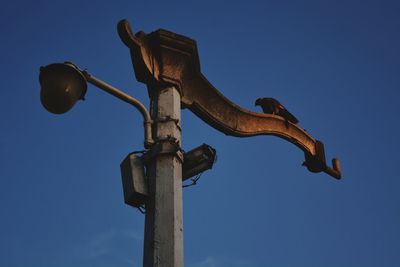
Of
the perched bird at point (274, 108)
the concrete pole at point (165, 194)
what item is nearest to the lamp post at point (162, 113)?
the concrete pole at point (165, 194)

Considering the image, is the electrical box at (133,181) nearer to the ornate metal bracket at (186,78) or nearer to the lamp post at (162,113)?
the lamp post at (162,113)

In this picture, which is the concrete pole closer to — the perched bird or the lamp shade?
the lamp shade

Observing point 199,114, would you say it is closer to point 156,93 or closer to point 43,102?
point 156,93

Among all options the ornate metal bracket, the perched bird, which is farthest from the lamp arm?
the perched bird

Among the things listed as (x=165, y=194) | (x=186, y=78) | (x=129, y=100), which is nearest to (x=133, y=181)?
(x=165, y=194)

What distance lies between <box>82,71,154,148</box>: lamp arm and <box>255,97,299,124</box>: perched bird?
2.41 metres

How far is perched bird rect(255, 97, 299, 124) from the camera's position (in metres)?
6.48

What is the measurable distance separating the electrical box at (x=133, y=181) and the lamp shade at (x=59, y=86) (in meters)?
0.64

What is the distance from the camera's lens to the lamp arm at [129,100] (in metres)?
4.30

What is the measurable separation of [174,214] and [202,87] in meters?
1.69

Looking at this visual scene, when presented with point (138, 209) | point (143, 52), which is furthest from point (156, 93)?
point (138, 209)

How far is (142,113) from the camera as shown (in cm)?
444

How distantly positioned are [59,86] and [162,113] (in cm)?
90

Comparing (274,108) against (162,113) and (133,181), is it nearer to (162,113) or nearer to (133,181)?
(162,113)
